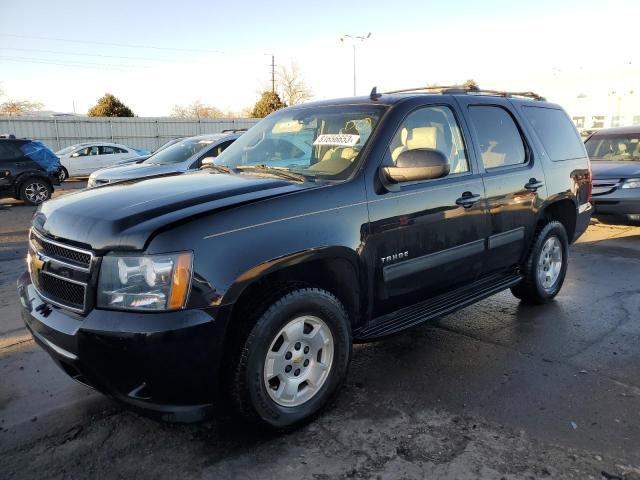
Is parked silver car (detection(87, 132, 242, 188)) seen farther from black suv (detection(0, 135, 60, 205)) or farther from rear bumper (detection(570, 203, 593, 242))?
rear bumper (detection(570, 203, 593, 242))

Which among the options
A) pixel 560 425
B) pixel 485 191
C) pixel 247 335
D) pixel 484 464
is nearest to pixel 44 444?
pixel 247 335

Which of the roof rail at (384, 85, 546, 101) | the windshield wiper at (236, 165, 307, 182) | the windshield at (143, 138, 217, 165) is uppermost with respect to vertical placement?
the roof rail at (384, 85, 546, 101)

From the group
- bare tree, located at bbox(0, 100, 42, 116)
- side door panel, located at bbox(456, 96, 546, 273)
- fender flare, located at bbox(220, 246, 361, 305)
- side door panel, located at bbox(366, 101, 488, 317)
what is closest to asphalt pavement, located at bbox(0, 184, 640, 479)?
side door panel, located at bbox(366, 101, 488, 317)

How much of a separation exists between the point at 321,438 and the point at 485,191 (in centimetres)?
219

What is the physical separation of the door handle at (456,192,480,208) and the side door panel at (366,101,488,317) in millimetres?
17

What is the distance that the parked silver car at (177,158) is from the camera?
917 cm

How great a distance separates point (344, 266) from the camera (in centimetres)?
307

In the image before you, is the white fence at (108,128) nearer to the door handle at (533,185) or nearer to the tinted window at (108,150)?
the tinted window at (108,150)

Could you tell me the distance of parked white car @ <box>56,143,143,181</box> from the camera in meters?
20.0

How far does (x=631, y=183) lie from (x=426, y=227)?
6.32 m

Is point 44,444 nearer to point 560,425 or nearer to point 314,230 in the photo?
point 314,230

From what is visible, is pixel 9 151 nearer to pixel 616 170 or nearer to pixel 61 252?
pixel 61 252

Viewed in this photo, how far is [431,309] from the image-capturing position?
3633mm

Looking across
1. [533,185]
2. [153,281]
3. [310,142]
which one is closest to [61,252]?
[153,281]
